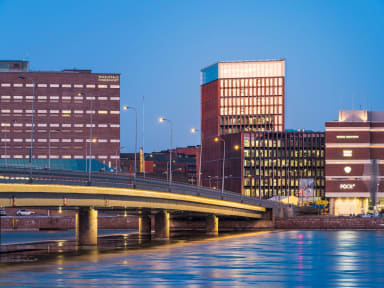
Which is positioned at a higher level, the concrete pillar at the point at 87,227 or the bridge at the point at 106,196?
the bridge at the point at 106,196

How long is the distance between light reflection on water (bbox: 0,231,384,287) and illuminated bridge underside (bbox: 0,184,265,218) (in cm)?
711

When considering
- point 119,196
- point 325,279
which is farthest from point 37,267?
point 119,196

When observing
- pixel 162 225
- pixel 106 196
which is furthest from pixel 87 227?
pixel 162 225

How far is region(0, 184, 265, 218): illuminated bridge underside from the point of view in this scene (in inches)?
2859

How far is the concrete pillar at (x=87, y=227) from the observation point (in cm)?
9175

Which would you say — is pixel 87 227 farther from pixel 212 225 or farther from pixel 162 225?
pixel 212 225

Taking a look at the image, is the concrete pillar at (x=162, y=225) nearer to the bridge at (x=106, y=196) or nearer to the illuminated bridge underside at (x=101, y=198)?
the bridge at (x=106, y=196)

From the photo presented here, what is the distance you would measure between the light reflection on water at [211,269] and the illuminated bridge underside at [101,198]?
7.11m

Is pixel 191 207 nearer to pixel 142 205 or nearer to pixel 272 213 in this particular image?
pixel 142 205

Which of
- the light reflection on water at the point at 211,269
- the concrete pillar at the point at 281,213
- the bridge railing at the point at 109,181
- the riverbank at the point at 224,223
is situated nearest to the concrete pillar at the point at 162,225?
the bridge railing at the point at 109,181

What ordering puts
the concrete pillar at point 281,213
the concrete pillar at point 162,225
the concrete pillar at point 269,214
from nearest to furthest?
the concrete pillar at point 162,225
the concrete pillar at point 269,214
the concrete pillar at point 281,213

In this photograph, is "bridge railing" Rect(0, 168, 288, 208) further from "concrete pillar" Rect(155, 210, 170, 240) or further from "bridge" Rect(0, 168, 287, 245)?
"concrete pillar" Rect(155, 210, 170, 240)

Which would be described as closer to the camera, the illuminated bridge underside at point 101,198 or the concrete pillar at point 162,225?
the illuminated bridge underside at point 101,198

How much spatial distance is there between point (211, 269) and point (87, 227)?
41477 mm
